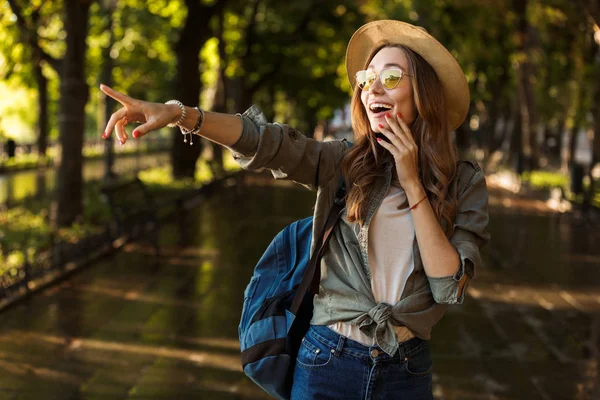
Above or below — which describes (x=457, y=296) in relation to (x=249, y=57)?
below

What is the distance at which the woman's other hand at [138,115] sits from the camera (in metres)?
2.64

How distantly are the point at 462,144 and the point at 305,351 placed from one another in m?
45.1

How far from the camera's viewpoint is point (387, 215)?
9.84 ft

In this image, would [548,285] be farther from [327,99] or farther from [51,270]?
[327,99]

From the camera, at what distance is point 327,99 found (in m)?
40.1

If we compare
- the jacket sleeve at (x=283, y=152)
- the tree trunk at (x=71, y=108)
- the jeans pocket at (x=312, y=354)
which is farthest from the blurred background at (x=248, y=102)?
the jacket sleeve at (x=283, y=152)

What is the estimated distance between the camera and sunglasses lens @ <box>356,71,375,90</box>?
3000mm

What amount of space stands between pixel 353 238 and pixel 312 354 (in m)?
0.39

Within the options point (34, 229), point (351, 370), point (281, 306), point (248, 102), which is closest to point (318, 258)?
point (281, 306)

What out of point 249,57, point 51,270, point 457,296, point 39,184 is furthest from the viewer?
point 249,57

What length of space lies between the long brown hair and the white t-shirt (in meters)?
0.06

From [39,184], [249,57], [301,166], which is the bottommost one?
[39,184]

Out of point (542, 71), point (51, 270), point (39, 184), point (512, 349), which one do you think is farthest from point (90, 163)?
point (512, 349)

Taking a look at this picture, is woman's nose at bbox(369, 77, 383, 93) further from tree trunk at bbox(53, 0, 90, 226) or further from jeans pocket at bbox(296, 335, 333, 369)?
tree trunk at bbox(53, 0, 90, 226)
